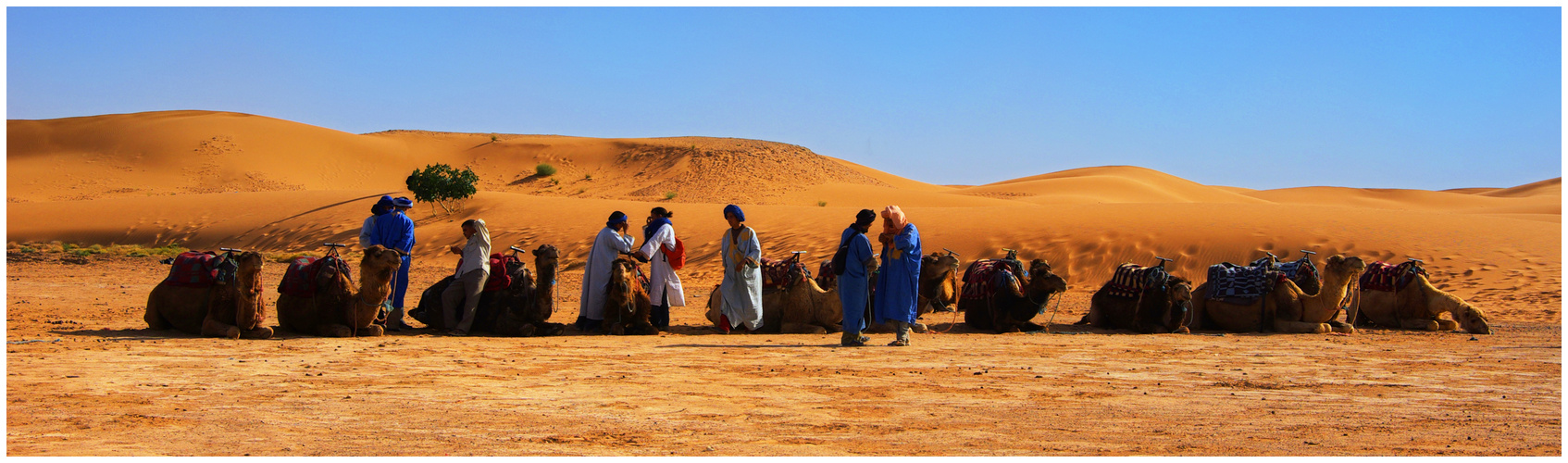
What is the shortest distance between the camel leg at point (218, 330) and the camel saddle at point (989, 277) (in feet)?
24.9

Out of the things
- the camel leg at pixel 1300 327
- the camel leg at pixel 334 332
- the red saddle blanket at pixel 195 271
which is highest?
the red saddle blanket at pixel 195 271

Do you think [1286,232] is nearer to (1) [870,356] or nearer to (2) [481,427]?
(1) [870,356]

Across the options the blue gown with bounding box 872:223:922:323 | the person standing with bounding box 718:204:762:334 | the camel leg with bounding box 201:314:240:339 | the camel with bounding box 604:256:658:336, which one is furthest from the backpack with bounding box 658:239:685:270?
the camel leg with bounding box 201:314:240:339

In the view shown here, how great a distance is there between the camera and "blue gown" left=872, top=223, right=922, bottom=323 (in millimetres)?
10305

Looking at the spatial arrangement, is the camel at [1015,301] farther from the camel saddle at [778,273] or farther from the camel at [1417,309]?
the camel at [1417,309]

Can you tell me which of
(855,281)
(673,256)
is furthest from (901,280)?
(673,256)

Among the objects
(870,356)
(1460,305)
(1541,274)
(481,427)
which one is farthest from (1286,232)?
(481,427)

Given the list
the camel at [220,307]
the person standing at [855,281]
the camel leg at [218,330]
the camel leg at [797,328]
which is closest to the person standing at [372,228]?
the camel at [220,307]

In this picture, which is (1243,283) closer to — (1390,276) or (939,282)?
(1390,276)

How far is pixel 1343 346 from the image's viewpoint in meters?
10.3

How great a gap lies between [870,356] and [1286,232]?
16.5 metres

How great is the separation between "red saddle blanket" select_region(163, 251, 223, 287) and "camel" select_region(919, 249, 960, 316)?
7.04m

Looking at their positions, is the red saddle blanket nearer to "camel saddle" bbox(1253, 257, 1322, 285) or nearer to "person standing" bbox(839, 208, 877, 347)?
"person standing" bbox(839, 208, 877, 347)

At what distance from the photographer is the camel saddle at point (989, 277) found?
40.0ft
